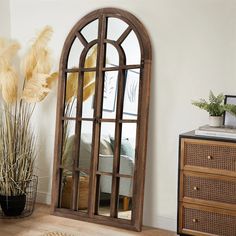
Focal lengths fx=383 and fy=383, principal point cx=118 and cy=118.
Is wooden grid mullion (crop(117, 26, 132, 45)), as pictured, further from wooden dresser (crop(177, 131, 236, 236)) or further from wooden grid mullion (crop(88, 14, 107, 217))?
wooden dresser (crop(177, 131, 236, 236))

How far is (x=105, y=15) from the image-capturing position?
11.7ft

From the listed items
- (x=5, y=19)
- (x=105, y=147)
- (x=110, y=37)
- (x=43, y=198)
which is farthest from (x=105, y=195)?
→ (x=5, y=19)

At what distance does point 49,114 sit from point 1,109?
489 millimetres

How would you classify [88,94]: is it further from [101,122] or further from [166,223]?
[166,223]

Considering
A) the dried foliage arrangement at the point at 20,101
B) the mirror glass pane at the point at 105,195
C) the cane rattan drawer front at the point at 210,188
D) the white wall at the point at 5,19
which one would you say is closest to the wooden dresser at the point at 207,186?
the cane rattan drawer front at the point at 210,188

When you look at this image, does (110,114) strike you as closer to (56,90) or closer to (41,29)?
(56,90)

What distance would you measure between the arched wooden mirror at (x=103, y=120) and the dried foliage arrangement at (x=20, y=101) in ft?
0.74

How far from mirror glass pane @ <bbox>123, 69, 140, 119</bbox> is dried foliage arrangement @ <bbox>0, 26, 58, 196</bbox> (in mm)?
758

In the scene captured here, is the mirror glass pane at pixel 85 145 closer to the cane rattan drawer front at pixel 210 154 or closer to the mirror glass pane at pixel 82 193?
the mirror glass pane at pixel 82 193

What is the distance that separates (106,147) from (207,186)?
3.64 feet

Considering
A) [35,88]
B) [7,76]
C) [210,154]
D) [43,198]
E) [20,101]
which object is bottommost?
[43,198]

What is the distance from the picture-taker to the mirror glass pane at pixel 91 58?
3633 millimetres

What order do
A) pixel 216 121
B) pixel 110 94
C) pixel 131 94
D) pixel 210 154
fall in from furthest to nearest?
pixel 110 94 < pixel 131 94 < pixel 216 121 < pixel 210 154

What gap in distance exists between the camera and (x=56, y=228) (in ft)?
11.0
